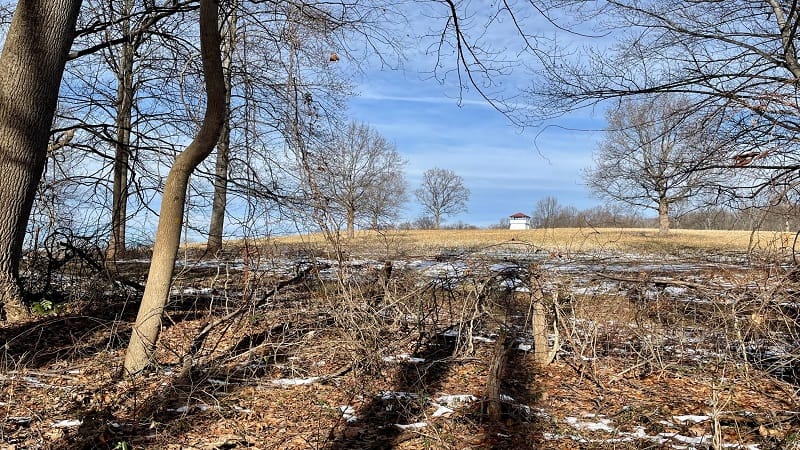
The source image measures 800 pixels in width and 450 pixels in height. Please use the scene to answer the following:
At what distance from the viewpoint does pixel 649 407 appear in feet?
15.2

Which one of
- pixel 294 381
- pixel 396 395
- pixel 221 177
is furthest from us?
pixel 221 177

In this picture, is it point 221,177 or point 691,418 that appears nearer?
point 691,418

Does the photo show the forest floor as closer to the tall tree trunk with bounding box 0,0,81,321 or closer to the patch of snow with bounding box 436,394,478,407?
the patch of snow with bounding box 436,394,478,407

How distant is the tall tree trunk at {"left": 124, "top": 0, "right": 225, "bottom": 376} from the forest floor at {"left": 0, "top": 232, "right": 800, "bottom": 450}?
0.24m

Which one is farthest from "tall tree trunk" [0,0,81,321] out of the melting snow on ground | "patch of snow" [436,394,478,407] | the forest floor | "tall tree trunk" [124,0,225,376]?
the melting snow on ground

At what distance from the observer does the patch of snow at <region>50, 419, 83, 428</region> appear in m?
3.80

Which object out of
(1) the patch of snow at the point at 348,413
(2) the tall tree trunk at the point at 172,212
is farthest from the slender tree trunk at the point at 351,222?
(1) the patch of snow at the point at 348,413

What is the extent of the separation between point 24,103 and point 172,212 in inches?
106

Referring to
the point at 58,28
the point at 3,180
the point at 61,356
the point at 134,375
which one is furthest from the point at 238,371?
the point at 58,28

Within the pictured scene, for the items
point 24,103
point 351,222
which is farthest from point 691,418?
point 24,103

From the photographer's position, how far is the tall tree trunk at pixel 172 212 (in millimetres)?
4574

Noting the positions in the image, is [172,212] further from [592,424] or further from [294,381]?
[592,424]

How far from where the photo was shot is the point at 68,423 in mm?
3863

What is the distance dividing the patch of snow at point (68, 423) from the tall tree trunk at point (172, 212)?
2.54 feet
